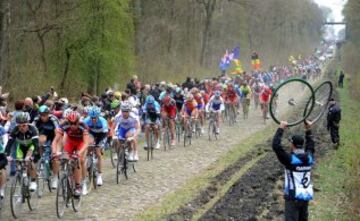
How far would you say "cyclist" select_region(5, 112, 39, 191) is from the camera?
11836 millimetres

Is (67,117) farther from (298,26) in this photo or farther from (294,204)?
(298,26)

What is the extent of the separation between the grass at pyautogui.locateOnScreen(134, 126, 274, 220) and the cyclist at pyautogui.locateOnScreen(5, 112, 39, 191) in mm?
2472

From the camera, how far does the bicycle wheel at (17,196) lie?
11.5 metres

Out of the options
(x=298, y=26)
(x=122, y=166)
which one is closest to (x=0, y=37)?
(x=122, y=166)

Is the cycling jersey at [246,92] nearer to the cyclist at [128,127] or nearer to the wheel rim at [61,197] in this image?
the cyclist at [128,127]

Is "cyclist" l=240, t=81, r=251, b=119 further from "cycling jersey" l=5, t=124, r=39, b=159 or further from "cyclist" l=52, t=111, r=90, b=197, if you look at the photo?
"cycling jersey" l=5, t=124, r=39, b=159

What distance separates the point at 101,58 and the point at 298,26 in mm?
109915

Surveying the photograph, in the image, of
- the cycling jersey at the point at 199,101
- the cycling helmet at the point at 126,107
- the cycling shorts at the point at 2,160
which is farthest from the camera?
the cycling jersey at the point at 199,101

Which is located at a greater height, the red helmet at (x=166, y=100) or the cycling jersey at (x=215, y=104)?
the red helmet at (x=166, y=100)

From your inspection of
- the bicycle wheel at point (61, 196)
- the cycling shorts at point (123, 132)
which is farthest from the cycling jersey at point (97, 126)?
the bicycle wheel at point (61, 196)

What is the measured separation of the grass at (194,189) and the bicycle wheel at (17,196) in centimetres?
236

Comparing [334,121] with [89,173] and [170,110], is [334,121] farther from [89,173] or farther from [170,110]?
[89,173]

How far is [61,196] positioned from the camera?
11883 mm

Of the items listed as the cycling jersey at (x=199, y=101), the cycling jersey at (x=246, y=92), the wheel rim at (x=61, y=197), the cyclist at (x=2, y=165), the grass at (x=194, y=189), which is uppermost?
the cycling jersey at (x=246, y=92)
